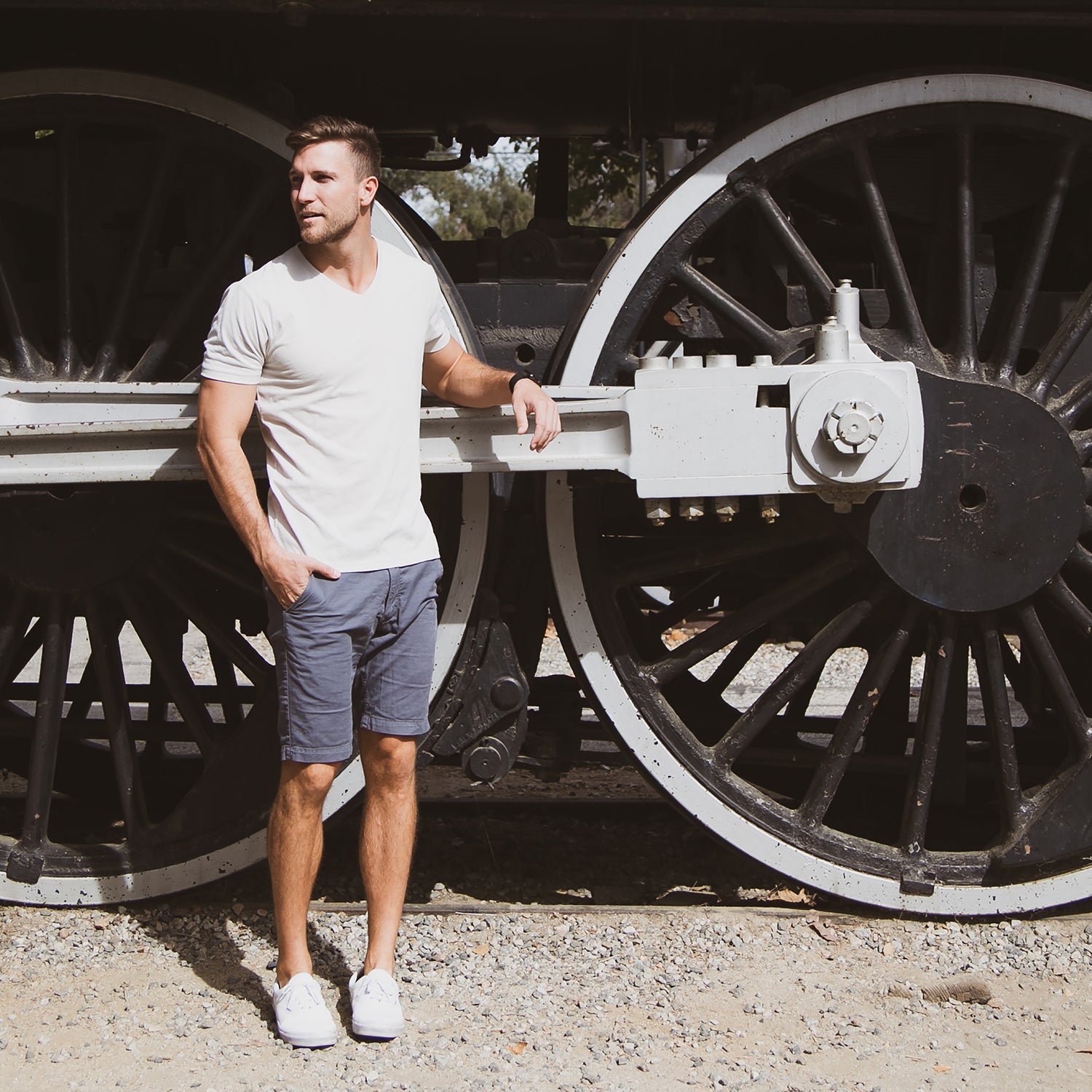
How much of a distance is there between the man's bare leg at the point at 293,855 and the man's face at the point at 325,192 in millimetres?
1078

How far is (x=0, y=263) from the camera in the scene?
9.89ft

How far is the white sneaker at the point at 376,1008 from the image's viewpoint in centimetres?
259

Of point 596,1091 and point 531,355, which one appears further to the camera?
point 531,355

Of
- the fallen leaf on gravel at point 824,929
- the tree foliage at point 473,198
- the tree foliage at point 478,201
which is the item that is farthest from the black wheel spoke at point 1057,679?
the tree foliage at point 473,198

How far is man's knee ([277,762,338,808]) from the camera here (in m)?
2.64

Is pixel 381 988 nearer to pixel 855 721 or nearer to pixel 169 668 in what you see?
pixel 169 668

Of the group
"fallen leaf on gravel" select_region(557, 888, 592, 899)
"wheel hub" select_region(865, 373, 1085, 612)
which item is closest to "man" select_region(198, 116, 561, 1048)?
"fallen leaf on gravel" select_region(557, 888, 592, 899)

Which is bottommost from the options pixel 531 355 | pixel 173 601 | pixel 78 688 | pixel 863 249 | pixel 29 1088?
pixel 29 1088

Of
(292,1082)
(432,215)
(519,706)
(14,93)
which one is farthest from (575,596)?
(432,215)

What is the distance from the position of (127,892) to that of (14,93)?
188cm

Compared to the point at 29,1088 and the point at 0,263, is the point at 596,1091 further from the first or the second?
the point at 0,263

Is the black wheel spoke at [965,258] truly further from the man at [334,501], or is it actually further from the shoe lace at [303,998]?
the shoe lace at [303,998]

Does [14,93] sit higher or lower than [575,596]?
higher

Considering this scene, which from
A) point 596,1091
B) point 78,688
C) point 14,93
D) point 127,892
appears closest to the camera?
point 596,1091
